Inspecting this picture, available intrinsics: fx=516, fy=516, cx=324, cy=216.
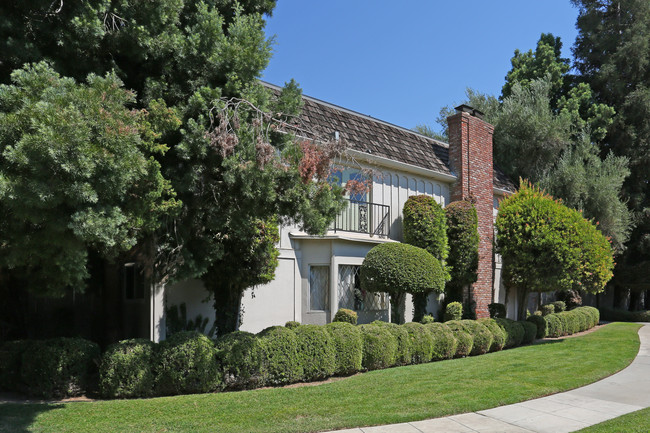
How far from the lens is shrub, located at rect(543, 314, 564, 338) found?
59.3 feet

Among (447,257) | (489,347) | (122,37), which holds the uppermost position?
(122,37)

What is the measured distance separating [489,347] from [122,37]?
38.4ft

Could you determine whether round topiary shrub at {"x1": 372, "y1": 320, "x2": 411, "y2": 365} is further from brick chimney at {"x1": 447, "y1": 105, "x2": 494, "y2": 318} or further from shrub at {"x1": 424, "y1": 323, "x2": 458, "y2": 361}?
brick chimney at {"x1": 447, "y1": 105, "x2": 494, "y2": 318}

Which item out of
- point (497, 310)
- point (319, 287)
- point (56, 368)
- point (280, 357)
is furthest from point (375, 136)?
point (56, 368)

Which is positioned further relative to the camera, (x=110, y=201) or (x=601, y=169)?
(x=601, y=169)

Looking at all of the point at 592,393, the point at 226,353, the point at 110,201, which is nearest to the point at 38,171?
the point at 110,201

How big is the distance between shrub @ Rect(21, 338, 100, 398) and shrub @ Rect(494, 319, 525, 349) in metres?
11.3

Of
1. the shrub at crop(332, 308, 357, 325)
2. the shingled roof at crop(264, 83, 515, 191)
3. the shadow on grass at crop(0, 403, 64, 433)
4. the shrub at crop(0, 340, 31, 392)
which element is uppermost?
the shingled roof at crop(264, 83, 515, 191)

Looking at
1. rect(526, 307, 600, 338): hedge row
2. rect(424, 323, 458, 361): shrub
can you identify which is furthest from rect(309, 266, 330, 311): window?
rect(526, 307, 600, 338): hedge row

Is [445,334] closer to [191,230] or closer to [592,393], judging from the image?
[592,393]

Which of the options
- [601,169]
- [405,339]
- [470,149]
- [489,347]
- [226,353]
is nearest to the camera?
[226,353]

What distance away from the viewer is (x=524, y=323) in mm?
16375

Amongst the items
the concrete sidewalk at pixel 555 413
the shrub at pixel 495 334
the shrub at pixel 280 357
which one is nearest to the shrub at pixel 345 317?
the shrub at pixel 280 357

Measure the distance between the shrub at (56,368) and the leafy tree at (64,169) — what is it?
7.82ft
